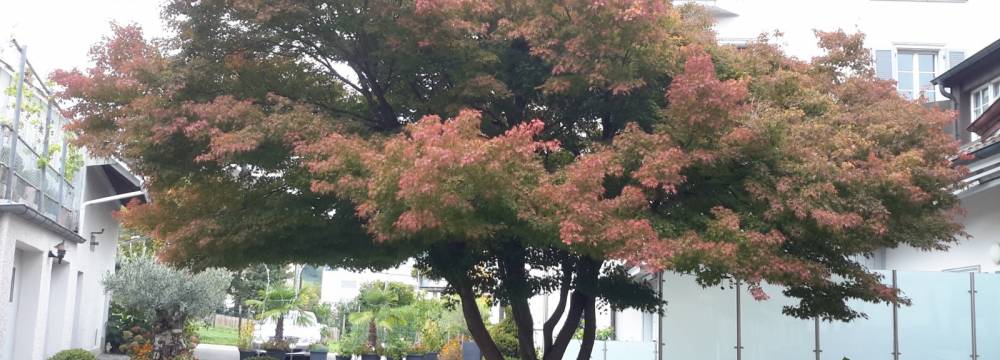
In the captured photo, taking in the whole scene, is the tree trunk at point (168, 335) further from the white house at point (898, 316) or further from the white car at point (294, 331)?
the white house at point (898, 316)

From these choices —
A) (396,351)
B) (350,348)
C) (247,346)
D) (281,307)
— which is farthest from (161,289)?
(396,351)

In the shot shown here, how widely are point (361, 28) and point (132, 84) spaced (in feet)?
8.25

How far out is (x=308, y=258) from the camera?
12.0 m

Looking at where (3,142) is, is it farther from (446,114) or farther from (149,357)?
(149,357)

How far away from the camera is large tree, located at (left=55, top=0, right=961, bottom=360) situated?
885cm

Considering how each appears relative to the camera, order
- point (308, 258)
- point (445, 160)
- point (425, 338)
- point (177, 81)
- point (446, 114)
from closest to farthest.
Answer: point (445, 160) → point (177, 81) → point (446, 114) → point (308, 258) → point (425, 338)

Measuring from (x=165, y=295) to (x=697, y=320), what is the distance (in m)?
13.7

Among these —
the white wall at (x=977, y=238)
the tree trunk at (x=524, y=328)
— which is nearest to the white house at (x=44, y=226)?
the tree trunk at (x=524, y=328)

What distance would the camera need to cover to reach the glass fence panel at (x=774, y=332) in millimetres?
15141

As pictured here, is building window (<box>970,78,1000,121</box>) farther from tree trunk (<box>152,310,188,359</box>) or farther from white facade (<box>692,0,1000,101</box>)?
tree trunk (<box>152,310,188,359</box>)

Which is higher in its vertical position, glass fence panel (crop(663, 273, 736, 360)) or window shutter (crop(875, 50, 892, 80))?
window shutter (crop(875, 50, 892, 80))

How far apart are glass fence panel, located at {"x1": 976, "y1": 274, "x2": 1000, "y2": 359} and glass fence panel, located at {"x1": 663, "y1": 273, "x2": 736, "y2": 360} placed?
3.73 metres

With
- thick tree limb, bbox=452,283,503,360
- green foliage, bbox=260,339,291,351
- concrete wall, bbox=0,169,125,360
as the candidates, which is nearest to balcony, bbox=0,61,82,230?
concrete wall, bbox=0,169,125,360

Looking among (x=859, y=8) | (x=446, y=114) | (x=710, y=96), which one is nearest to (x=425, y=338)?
(x=859, y=8)
